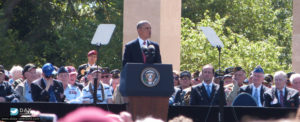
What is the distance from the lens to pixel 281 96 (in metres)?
9.76

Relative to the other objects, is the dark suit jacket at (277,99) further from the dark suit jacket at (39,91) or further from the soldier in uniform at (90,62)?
the soldier in uniform at (90,62)

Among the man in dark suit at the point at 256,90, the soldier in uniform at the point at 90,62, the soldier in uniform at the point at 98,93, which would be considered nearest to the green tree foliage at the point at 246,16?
the soldier in uniform at the point at 90,62

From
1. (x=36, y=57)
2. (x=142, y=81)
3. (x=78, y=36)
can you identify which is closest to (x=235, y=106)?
(x=142, y=81)

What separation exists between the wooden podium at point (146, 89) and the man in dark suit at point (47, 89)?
1721 millimetres

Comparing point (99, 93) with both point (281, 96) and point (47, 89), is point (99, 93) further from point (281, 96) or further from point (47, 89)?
point (281, 96)

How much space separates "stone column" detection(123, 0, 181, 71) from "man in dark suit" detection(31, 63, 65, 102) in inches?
223

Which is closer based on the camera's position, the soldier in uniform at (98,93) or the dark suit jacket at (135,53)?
the dark suit jacket at (135,53)

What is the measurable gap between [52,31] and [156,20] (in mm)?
13221

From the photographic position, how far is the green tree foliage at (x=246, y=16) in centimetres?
3794

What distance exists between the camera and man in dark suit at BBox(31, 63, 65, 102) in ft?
30.9

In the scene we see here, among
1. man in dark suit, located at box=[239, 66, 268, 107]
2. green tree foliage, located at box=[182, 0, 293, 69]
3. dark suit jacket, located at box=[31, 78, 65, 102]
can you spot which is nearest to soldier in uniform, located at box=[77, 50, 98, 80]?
dark suit jacket, located at box=[31, 78, 65, 102]

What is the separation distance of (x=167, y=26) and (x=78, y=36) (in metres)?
15.4

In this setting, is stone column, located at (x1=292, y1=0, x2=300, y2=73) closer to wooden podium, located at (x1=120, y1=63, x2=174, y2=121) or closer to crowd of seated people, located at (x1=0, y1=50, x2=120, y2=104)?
crowd of seated people, located at (x1=0, y1=50, x2=120, y2=104)

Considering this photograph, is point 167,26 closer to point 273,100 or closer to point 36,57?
point 273,100
